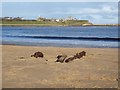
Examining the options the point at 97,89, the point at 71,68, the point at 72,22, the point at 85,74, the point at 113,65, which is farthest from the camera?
the point at 72,22

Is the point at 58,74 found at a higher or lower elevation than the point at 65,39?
higher

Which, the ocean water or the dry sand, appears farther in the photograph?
the ocean water

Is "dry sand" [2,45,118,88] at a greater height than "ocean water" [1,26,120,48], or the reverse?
"dry sand" [2,45,118,88]

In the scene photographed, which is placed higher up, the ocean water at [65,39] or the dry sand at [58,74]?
the dry sand at [58,74]

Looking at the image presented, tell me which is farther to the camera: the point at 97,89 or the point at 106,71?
the point at 106,71

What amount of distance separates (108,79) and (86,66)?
2.99m

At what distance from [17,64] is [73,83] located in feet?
15.4

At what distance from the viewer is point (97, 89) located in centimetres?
916

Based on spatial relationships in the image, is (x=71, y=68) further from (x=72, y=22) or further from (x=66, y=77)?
(x=72, y=22)

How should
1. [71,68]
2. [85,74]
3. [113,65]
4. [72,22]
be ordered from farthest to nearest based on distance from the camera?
[72,22]
[113,65]
[71,68]
[85,74]

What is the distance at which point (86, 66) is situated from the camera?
1365cm

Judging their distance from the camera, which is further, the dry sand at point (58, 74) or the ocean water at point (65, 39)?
the ocean water at point (65, 39)

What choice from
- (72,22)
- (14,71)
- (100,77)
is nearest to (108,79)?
(100,77)

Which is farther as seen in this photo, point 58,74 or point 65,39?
point 65,39
